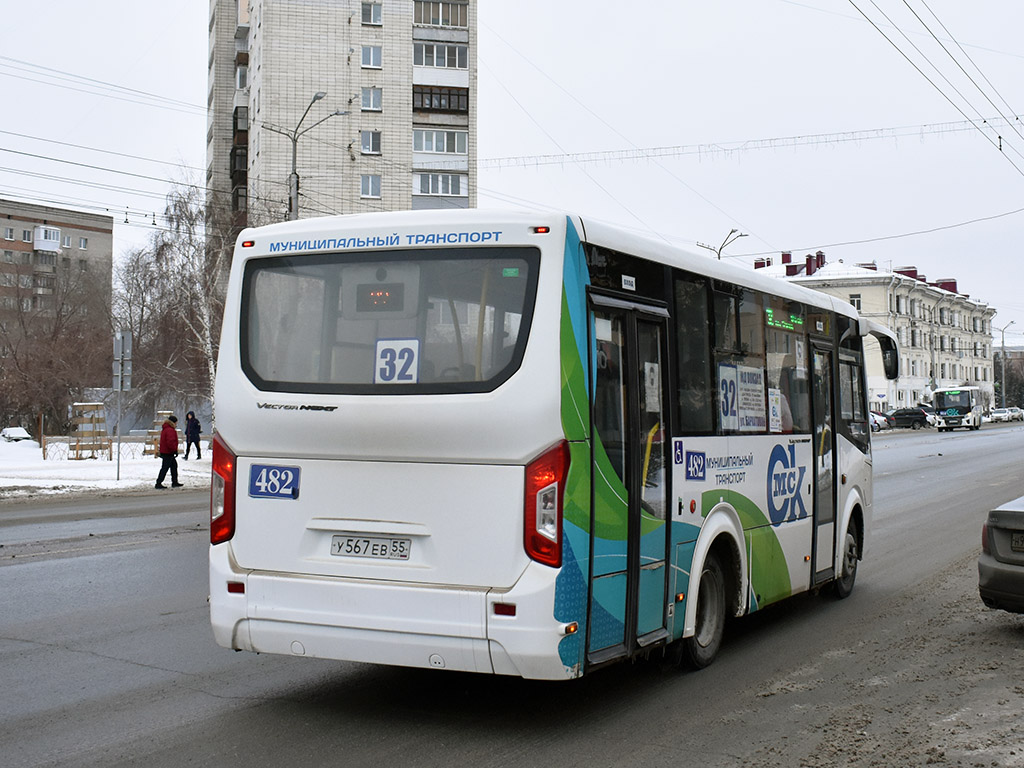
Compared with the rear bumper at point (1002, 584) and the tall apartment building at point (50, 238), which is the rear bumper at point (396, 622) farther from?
the tall apartment building at point (50, 238)

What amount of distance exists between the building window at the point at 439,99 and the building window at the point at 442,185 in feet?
12.3

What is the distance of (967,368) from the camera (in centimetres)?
12631

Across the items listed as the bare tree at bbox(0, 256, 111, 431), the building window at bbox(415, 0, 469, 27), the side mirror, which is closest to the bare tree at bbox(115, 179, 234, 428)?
the bare tree at bbox(0, 256, 111, 431)

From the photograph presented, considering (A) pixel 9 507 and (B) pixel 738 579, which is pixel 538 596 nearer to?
(B) pixel 738 579

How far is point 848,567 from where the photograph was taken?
10.3m

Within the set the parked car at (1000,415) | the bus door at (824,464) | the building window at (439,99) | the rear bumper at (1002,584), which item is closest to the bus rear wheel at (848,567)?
the bus door at (824,464)

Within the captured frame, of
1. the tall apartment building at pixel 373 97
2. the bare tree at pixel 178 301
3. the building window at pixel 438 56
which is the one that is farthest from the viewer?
the building window at pixel 438 56

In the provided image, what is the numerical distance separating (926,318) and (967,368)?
20.0 metres

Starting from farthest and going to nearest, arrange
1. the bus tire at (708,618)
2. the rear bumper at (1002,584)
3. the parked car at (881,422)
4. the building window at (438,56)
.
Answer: the parked car at (881,422) < the building window at (438,56) < the rear bumper at (1002,584) < the bus tire at (708,618)

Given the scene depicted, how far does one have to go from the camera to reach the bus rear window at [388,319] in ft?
18.9

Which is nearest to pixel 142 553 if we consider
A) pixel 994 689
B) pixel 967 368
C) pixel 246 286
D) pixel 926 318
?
pixel 246 286

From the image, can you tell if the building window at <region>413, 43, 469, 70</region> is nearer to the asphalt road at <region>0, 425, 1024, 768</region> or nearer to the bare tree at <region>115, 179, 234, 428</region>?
the bare tree at <region>115, 179, 234, 428</region>

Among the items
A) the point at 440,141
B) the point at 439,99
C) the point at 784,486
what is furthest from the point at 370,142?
the point at 784,486

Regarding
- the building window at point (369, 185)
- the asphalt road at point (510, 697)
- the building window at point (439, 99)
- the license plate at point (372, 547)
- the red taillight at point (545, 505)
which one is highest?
the building window at point (439, 99)
